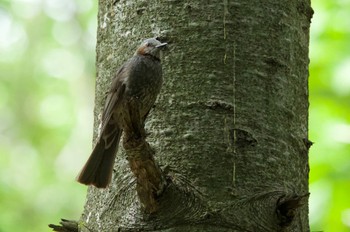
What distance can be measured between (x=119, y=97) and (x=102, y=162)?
22 centimetres

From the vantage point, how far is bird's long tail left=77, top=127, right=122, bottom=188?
2.28 m

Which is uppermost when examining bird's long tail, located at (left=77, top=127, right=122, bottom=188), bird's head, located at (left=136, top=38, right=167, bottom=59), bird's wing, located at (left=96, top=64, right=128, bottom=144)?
bird's head, located at (left=136, top=38, right=167, bottom=59)

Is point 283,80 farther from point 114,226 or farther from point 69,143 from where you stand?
point 69,143

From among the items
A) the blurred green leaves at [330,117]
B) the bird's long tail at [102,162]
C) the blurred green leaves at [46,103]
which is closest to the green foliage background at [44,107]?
the blurred green leaves at [46,103]

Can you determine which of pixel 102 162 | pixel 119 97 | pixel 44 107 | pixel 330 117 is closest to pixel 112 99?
pixel 119 97

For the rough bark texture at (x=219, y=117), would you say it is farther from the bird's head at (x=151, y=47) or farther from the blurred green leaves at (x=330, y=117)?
the blurred green leaves at (x=330, y=117)

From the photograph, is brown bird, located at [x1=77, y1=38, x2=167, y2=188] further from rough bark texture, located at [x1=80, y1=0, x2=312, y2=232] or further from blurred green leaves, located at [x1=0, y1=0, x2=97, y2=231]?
blurred green leaves, located at [x1=0, y1=0, x2=97, y2=231]

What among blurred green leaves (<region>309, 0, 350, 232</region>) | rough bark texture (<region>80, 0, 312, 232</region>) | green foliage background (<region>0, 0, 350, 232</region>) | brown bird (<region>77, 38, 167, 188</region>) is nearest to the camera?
rough bark texture (<region>80, 0, 312, 232</region>)

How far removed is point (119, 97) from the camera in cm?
233

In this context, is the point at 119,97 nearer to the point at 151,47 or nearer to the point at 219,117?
the point at 151,47

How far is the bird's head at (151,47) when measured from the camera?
90.7 inches

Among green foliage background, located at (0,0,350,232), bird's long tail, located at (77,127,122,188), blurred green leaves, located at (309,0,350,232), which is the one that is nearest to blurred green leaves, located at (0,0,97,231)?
green foliage background, located at (0,0,350,232)

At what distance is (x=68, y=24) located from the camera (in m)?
13.6

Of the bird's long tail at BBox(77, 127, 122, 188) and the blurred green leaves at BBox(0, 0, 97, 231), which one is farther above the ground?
the blurred green leaves at BBox(0, 0, 97, 231)
